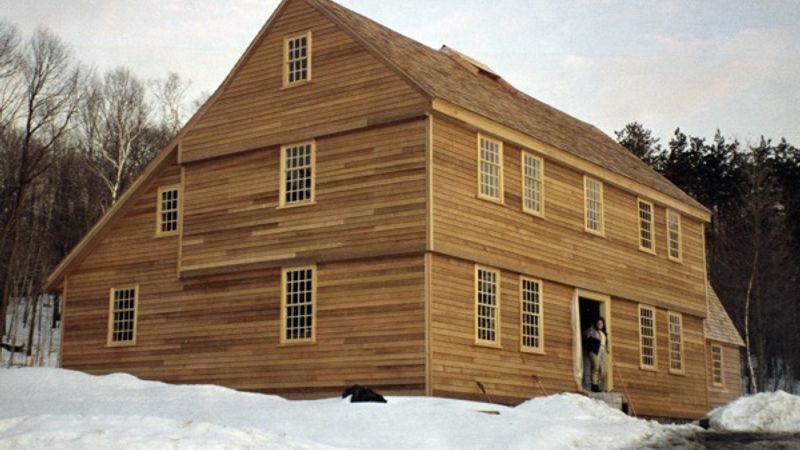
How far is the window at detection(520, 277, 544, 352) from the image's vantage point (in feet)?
92.7

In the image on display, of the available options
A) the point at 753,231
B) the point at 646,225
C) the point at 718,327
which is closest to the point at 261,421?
the point at 646,225

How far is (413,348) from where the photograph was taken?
81.3 ft

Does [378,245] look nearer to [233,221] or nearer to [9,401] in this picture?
[233,221]

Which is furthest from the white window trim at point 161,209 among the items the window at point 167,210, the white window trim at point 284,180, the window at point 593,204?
the window at point 593,204

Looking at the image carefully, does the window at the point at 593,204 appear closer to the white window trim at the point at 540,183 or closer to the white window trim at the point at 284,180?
the white window trim at the point at 540,183

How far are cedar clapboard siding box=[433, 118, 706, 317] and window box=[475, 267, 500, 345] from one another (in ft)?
1.26

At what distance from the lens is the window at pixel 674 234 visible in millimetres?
36531

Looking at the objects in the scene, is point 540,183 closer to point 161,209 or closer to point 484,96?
point 484,96

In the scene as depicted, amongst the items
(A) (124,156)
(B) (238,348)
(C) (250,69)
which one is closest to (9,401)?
(B) (238,348)

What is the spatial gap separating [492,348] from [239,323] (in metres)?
6.38

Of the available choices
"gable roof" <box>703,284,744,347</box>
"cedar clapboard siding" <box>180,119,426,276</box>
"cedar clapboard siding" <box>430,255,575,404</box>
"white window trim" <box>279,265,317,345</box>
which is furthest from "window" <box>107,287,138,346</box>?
"gable roof" <box>703,284,744,347</box>

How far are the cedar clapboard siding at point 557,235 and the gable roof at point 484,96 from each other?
0.78 metres

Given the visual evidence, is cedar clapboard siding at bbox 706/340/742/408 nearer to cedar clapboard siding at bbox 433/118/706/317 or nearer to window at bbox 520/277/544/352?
cedar clapboard siding at bbox 433/118/706/317

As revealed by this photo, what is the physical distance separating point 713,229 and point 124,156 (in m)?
38.4
